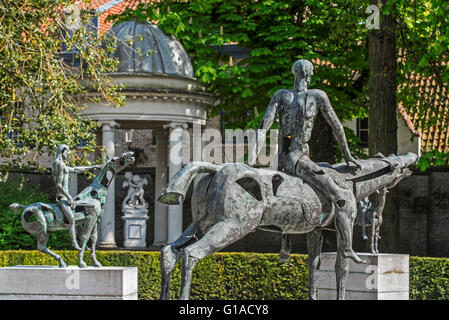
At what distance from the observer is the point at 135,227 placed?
29422 mm

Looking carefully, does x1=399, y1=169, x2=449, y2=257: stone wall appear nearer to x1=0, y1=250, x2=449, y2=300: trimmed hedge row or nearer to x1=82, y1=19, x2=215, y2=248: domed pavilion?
x1=82, y1=19, x2=215, y2=248: domed pavilion

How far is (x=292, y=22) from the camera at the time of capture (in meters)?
25.7

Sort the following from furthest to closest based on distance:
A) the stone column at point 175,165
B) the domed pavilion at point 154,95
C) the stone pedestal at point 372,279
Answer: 1. the stone column at point 175,165
2. the domed pavilion at point 154,95
3. the stone pedestal at point 372,279

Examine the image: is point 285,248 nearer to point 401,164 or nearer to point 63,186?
point 401,164

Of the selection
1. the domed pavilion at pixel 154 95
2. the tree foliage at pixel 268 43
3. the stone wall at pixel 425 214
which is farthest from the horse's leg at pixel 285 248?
the stone wall at pixel 425 214

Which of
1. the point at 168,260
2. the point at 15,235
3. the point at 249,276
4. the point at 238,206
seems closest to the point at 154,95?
the point at 15,235

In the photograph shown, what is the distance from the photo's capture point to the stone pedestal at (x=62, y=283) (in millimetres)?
12781

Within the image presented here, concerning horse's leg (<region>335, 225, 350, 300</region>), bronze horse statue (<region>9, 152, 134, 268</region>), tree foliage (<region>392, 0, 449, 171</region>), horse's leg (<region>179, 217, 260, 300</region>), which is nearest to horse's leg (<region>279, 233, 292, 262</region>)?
horse's leg (<region>335, 225, 350, 300</region>)

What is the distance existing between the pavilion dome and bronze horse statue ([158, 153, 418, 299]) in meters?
16.1

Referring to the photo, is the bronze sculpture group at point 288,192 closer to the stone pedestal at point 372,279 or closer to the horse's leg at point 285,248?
the horse's leg at point 285,248

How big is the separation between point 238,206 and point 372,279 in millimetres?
4420

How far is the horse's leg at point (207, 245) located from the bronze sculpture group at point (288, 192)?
0.5 inches

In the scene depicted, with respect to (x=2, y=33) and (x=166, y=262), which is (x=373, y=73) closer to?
(x=2, y=33)
